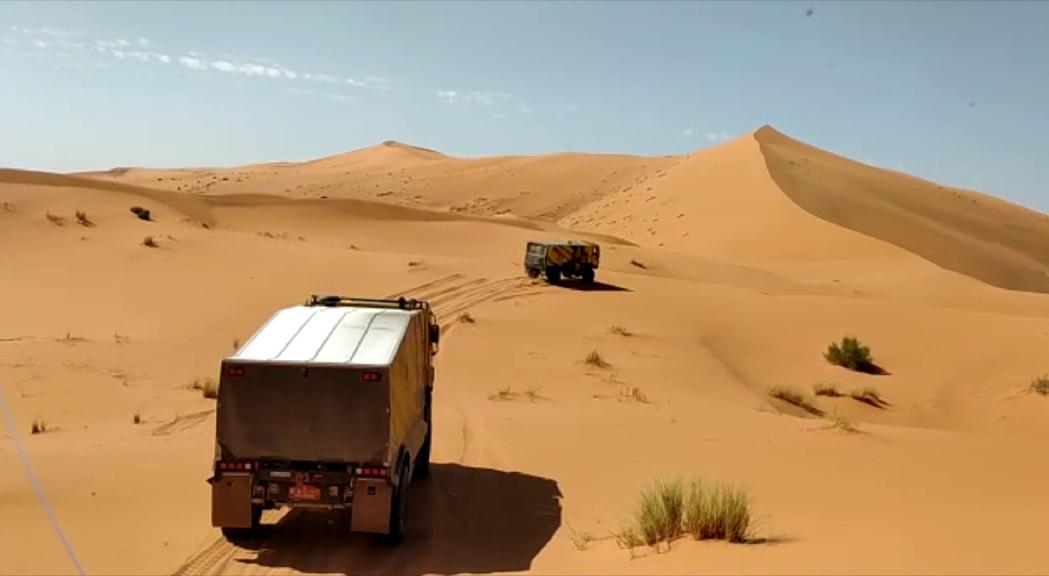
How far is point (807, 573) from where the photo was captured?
6715mm

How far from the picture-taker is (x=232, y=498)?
866 centimetres

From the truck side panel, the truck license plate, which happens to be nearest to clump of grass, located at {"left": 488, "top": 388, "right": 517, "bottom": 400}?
the truck side panel

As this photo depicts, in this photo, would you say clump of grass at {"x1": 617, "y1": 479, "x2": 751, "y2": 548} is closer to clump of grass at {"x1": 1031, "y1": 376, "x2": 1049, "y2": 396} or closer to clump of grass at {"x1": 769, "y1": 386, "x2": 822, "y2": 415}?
clump of grass at {"x1": 769, "y1": 386, "x2": 822, "y2": 415}

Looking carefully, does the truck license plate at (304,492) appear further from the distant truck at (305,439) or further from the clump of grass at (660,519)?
the clump of grass at (660,519)

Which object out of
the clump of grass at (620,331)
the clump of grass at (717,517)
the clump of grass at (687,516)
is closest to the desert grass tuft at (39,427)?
the clump of grass at (687,516)

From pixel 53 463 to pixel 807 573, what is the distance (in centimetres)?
838

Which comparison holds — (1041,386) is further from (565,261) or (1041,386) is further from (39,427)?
(39,427)

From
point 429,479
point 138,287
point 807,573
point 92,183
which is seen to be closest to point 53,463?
point 429,479

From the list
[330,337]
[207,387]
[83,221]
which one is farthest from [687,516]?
[83,221]

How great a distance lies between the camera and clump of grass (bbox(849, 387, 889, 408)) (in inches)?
848

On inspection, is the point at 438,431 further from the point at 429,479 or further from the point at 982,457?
the point at 982,457

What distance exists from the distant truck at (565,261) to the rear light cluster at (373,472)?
25416 mm

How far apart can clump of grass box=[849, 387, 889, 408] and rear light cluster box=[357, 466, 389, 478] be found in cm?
1547

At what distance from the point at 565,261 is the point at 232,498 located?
25.8 m
